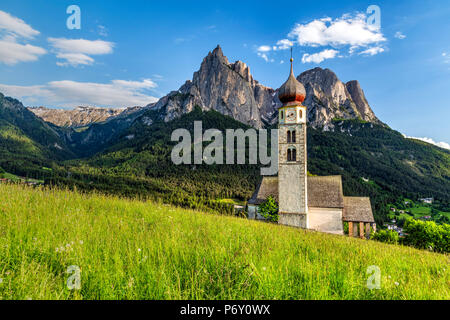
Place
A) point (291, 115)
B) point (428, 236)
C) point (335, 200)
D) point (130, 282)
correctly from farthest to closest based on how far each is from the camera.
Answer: point (291, 115) → point (335, 200) → point (428, 236) → point (130, 282)

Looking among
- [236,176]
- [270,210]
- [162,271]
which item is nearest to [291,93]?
[270,210]

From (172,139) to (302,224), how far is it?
18248 centimetres

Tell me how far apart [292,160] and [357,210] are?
11225mm

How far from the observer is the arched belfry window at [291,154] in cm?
2972

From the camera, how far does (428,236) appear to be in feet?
92.5

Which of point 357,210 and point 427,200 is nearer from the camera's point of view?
point 357,210

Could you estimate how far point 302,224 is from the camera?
90.7 ft

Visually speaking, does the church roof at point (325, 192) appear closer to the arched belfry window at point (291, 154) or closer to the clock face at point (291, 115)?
the arched belfry window at point (291, 154)

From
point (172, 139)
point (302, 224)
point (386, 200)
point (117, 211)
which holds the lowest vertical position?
point (386, 200)

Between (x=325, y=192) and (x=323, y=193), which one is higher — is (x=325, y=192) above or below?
above

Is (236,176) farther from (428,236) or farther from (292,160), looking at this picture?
(428,236)
